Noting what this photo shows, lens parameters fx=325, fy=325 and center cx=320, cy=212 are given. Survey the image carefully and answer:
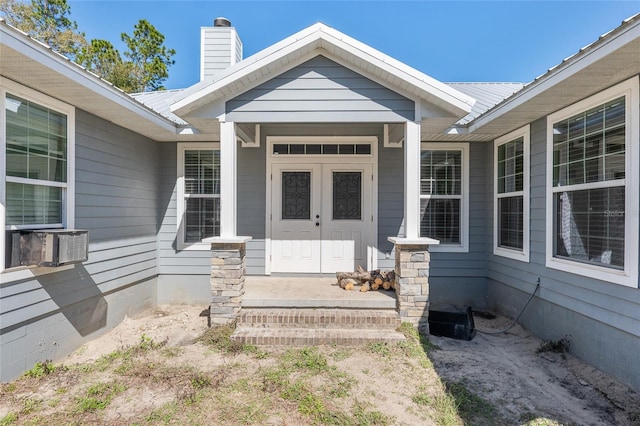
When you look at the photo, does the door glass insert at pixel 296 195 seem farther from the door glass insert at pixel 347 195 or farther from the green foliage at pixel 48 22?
the green foliage at pixel 48 22

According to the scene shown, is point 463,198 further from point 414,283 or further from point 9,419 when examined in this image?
point 9,419

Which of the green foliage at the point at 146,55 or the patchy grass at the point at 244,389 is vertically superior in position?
the green foliage at the point at 146,55

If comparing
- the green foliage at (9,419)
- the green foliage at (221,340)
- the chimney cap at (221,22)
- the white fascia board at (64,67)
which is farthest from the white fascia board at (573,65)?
the green foliage at (9,419)

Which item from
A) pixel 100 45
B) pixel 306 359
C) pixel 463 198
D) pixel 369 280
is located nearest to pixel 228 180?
pixel 306 359

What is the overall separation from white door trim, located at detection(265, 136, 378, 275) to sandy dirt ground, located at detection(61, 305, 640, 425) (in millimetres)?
1737

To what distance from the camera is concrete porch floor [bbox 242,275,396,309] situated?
163 inches

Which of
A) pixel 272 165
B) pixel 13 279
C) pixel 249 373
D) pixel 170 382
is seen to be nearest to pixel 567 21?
pixel 272 165

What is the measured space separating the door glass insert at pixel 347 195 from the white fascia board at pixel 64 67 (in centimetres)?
296

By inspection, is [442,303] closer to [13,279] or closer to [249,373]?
[249,373]

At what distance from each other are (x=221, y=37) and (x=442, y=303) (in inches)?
252

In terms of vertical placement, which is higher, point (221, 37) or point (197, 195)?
point (221, 37)

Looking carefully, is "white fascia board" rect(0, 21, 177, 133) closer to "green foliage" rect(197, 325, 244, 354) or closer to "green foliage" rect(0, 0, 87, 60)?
"green foliage" rect(197, 325, 244, 354)

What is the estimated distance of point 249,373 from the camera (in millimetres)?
3188

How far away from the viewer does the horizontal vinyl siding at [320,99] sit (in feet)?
13.4
